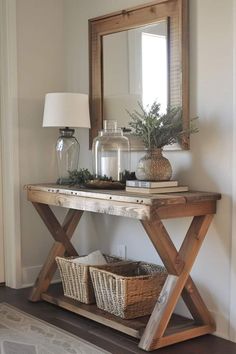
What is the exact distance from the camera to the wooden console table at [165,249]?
2596 mm

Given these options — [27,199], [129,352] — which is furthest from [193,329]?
[27,199]

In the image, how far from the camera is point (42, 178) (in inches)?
154

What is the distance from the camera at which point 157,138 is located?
2936 mm

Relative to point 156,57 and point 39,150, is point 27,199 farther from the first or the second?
point 156,57

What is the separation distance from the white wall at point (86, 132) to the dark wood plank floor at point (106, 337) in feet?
0.52

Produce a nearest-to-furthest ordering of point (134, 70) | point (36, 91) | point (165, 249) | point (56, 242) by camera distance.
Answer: point (165, 249)
point (134, 70)
point (56, 242)
point (36, 91)

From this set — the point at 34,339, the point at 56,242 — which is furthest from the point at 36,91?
the point at 34,339

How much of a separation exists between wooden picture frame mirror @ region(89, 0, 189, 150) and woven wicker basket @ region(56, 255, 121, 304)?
0.86 meters

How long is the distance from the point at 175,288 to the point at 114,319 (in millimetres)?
462

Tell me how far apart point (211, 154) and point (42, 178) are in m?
1.52

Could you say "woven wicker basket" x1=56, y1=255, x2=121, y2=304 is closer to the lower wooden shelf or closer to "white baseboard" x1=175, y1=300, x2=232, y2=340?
the lower wooden shelf

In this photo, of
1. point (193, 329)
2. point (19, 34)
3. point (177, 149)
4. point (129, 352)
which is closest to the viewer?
point (129, 352)

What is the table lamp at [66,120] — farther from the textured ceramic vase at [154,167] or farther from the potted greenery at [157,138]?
the textured ceramic vase at [154,167]

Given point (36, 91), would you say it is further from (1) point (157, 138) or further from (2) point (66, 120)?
(1) point (157, 138)
